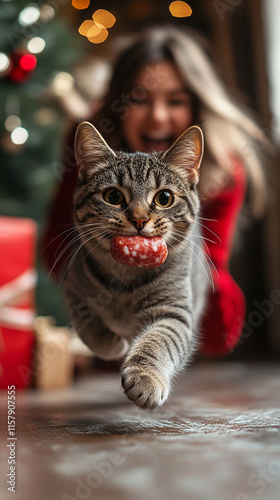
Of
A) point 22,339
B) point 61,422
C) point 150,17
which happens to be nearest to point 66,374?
point 22,339

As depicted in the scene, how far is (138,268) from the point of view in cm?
53

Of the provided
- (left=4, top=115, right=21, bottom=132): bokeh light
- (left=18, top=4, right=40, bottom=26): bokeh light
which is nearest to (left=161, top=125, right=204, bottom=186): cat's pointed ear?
(left=18, top=4, right=40, bottom=26): bokeh light

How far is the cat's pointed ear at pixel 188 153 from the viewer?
42cm

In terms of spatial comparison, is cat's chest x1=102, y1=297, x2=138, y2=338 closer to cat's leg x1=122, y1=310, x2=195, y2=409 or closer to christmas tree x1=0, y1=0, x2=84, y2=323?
cat's leg x1=122, y1=310, x2=195, y2=409

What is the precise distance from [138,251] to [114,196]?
0.08m

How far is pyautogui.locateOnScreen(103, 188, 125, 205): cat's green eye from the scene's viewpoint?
43 centimetres

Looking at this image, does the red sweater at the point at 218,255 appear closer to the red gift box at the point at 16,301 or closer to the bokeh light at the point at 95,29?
the red gift box at the point at 16,301

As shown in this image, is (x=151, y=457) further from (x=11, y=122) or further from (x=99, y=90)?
(x=11, y=122)

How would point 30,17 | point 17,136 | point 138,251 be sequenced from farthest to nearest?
1. point 17,136
2. point 30,17
3. point 138,251

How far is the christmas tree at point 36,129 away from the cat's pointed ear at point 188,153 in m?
0.95

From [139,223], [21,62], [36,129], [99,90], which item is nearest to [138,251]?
[139,223]

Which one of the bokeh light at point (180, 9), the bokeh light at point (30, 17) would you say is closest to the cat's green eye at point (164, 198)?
the bokeh light at point (30, 17)

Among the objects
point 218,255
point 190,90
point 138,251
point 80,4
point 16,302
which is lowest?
point 16,302

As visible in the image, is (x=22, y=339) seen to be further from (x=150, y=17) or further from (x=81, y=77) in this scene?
(x=150, y=17)
